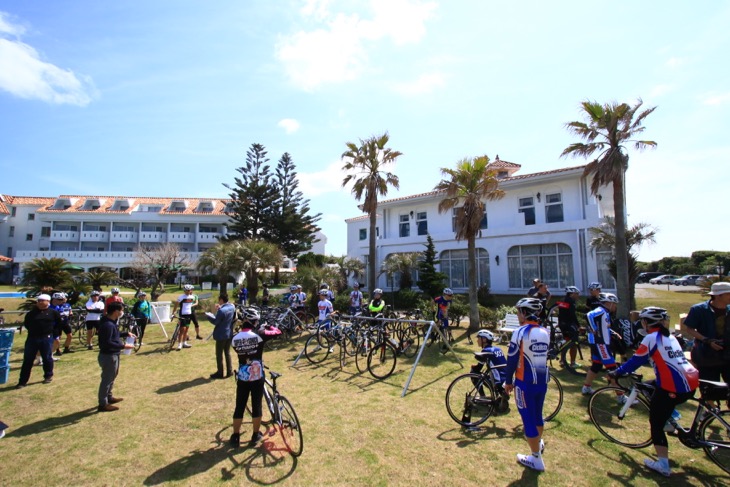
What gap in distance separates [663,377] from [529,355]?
4.54 feet

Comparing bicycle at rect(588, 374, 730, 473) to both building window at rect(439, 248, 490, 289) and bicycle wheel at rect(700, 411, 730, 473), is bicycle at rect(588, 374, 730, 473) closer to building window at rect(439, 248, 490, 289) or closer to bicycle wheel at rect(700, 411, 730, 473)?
bicycle wheel at rect(700, 411, 730, 473)

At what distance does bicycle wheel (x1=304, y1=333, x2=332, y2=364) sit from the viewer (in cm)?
914

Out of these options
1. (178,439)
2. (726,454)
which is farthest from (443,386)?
(178,439)

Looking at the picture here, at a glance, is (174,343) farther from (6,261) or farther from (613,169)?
(6,261)

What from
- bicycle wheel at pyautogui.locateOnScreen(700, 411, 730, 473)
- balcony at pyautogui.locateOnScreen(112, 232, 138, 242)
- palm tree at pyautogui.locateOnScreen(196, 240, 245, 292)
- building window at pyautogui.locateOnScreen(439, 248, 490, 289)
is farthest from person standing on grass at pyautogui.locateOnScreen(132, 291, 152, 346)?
balcony at pyautogui.locateOnScreen(112, 232, 138, 242)

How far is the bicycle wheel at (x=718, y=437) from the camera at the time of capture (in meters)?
3.78

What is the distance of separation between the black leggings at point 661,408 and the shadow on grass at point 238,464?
4.00m

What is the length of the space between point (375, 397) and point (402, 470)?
2438mm

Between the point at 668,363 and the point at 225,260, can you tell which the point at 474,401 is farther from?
the point at 225,260

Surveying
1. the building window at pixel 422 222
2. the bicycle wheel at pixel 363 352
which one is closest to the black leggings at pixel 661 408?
the bicycle wheel at pixel 363 352

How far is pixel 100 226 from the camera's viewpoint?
153 feet

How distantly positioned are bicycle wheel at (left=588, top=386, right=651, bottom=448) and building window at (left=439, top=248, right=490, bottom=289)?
16.2 metres

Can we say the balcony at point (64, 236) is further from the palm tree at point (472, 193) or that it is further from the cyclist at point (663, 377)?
the cyclist at point (663, 377)

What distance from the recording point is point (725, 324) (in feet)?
15.6
